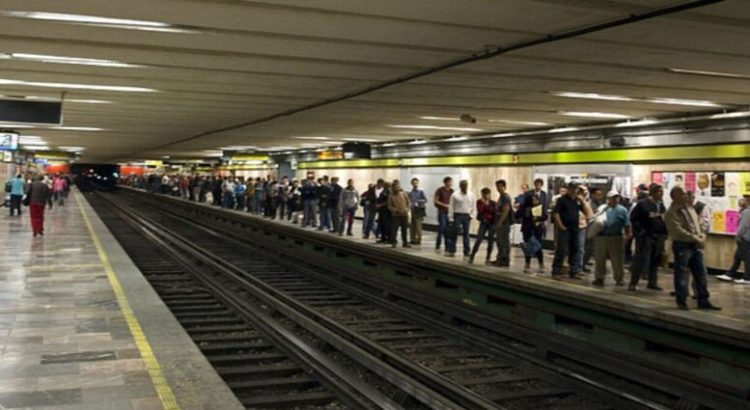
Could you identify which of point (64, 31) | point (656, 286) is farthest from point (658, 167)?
point (64, 31)

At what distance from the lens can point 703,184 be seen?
13.7m

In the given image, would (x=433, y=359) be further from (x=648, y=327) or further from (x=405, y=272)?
(x=405, y=272)

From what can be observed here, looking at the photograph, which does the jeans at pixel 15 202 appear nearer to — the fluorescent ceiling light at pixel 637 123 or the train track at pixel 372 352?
the train track at pixel 372 352

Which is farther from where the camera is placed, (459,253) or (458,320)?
(459,253)

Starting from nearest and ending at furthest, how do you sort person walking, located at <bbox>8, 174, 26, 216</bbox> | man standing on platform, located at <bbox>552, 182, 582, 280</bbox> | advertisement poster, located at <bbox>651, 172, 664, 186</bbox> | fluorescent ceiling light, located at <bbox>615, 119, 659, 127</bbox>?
1. man standing on platform, located at <bbox>552, 182, 582, 280</bbox>
2. fluorescent ceiling light, located at <bbox>615, 119, 659, 127</bbox>
3. advertisement poster, located at <bbox>651, 172, 664, 186</bbox>
4. person walking, located at <bbox>8, 174, 26, 216</bbox>

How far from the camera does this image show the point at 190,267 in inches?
633

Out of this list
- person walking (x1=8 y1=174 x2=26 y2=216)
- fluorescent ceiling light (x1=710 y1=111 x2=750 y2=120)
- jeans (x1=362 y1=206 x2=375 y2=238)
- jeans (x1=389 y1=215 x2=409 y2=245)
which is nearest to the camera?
fluorescent ceiling light (x1=710 y1=111 x2=750 y2=120)

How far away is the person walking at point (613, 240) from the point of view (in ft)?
37.4

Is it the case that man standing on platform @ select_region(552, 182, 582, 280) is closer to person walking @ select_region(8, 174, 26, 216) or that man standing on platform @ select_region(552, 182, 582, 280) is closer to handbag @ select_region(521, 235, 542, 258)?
handbag @ select_region(521, 235, 542, 258)

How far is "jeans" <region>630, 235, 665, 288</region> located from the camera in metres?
10.8

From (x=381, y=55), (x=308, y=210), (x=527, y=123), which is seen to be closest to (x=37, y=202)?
→ (x=308, y=210)

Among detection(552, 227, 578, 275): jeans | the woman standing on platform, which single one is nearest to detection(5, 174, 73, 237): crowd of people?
the woman standing on platform

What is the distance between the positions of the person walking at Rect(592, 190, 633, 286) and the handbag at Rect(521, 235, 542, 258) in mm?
1372

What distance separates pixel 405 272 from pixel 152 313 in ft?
22.4
